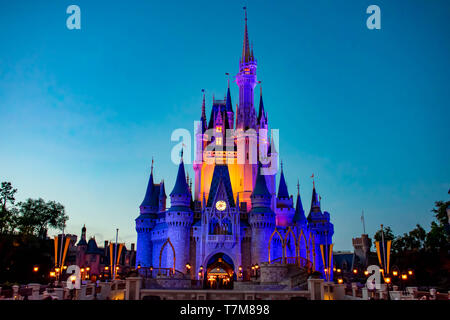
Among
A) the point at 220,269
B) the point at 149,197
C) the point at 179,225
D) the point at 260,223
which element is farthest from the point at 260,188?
the point at 149,197

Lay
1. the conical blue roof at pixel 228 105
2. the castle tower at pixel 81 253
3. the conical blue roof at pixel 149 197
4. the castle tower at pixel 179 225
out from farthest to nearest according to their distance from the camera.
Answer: the conical blue roof at pixel 228 105 → the castle tower at pixel 81 253 → the conical blue roof at pixel 149 197 → the castle tower at pixel 179 225

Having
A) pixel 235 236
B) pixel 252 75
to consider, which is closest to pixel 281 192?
pixel 235 236

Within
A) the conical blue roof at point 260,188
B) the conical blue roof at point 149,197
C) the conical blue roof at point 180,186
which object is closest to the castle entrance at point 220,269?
the conical blue roof at point 260,188

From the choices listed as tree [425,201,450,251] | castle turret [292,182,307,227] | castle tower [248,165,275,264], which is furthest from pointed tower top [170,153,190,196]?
tree [425,201,450,251]

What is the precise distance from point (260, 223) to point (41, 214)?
3677 centimetres

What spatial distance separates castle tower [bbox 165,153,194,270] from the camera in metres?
59.5

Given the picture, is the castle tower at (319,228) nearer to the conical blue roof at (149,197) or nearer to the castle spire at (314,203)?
the castle spire at (314,203)

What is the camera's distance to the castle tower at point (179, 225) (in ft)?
195

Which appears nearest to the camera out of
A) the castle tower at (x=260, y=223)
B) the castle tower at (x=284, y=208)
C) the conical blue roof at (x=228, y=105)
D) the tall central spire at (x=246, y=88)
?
the castle tower at (x=260, y=223)

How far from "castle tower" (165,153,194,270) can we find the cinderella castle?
5.3 inches

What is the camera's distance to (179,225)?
200 feet

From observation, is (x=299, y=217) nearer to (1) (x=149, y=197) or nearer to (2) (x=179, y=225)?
(2) (x=179, y=225)

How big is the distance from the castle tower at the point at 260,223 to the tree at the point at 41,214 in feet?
98.8
